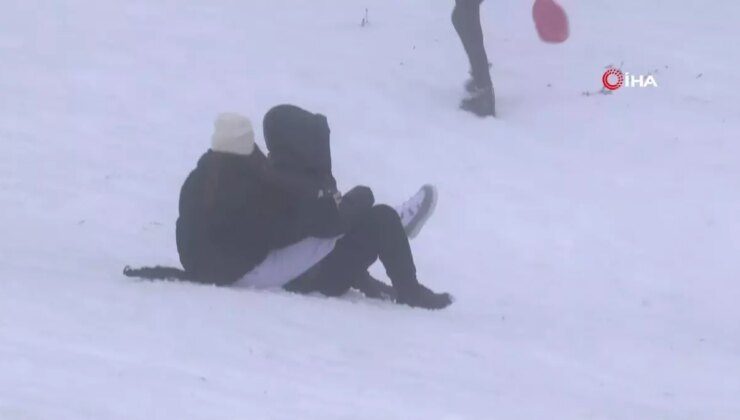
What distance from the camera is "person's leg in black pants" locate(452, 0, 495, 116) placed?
10133 millimetres

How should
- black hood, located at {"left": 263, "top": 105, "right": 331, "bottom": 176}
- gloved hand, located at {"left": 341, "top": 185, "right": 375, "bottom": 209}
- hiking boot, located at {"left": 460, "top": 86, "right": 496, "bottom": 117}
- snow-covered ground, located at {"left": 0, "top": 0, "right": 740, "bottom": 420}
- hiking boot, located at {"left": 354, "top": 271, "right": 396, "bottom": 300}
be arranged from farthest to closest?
hiking boot, located at {"left": 460, "top": 86, "right": 496, "bottom": 117} < hiking boot, located at {"left": 354, "top": 271, "right": 396, "bottom": 300} < gloved hand, located at {"left": 341, "top": 185, "right": 375, "bottom": 209} < black hood, located at {"left": 263, "top": 105, "right": 331, "bottom": 176} < snow-covered ground, located at {"left": 0, "top": 0, "right": 740, "bottom": 420}

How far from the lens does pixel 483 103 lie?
10234 millimetres

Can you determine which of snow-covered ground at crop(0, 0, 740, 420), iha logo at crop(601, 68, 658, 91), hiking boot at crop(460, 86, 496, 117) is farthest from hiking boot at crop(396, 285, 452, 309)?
iha logo at crop(601, 68, 658, 91)

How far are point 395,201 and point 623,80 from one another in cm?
317

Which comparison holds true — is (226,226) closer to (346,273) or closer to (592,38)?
(346,273)

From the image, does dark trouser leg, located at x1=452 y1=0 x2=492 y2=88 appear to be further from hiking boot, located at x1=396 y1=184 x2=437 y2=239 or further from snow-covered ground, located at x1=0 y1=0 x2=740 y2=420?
hiking boot, located at x1=396 y1=184 x2=437 y2=239

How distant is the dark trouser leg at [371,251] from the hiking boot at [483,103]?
13.3 ft

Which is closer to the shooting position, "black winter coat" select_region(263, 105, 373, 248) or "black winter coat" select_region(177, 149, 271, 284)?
"black winter coat" select_region(177, 149, 271, 284)

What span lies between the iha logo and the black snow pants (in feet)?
16.4

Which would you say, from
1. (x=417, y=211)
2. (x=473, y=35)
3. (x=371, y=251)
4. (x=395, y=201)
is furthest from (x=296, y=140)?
(x=473, y=35)

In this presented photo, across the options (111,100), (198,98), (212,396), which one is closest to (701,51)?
(198,98)

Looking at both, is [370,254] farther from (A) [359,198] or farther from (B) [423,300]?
(B) [423,300]

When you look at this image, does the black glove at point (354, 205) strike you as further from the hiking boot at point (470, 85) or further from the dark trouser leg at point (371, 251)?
the hiking boot at point (470, 85)

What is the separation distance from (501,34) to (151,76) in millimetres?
→ 3606
